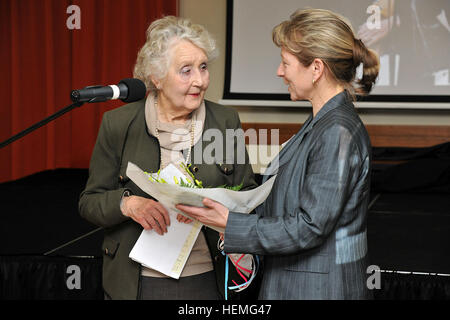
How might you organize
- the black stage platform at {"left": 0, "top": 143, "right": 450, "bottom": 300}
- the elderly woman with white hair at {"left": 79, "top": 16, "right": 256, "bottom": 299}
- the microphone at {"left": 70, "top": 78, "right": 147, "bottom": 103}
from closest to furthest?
the microphone at {"left": 70, "top": 78, "right": 147, "bottom": 103} < the elderly woman with white hair at {"left": 79, "top": 16, "right": 256, "bottom": 299} < the black stage platform at {"left": 0, "top": 143, "right": 450, "bottom": 300}

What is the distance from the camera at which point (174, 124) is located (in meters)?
1.75

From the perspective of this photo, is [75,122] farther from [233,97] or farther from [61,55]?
[233,97]

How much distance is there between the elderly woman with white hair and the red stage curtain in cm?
429

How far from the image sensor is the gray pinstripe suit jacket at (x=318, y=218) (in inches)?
52.2

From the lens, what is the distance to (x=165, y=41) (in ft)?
5.61

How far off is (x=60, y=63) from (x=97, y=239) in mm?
3684

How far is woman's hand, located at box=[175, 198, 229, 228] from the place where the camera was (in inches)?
53.0

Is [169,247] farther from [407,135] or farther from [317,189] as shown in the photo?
[407,135]

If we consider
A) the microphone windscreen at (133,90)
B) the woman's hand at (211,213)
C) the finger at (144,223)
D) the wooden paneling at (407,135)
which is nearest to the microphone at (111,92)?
the microphone windscreen at (133,90)

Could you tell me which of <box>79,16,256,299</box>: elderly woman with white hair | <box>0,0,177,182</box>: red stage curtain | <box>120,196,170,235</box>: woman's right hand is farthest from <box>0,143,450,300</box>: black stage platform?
<box>0,0,177,182</box>: red stage curtain

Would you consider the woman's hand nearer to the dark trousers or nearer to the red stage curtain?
the dark trousers

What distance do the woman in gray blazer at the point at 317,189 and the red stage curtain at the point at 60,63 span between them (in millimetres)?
4677

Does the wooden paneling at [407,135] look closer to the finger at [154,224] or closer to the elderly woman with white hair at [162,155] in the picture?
the elderly woman with white hair at [162,155]

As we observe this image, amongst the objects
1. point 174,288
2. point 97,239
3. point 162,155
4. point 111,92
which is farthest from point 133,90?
point 97,239
